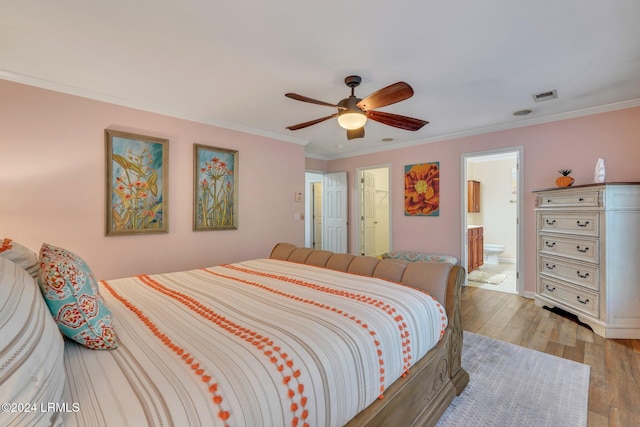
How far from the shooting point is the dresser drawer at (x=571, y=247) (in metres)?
2.77

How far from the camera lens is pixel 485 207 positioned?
6707 millimetres

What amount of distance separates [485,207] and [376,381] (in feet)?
22.1

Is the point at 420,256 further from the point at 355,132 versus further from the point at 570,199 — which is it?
the point at 355,132

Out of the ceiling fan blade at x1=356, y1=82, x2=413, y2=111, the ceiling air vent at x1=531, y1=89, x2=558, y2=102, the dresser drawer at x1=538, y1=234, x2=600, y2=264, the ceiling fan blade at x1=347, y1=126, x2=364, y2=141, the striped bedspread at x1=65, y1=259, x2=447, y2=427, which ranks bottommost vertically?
the striped bedspread at x1=65, y1=259, x2=447, y2=427

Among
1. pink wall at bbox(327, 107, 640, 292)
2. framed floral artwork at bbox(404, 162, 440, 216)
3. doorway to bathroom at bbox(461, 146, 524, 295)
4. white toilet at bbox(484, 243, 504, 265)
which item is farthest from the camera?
white toilet at bbox(484, 243, 504, 265)

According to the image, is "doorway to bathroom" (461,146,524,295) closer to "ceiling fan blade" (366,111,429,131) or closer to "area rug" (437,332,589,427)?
"area rug" (437,332,589,427)

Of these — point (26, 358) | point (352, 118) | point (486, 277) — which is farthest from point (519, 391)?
point (486, 277)

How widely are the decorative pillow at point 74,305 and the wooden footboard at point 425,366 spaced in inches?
38.8

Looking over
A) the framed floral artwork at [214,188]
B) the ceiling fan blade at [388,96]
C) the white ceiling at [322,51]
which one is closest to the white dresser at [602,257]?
the white ceiling at [322,51]

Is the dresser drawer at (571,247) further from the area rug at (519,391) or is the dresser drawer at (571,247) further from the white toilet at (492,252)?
the white toilet at (492,252)

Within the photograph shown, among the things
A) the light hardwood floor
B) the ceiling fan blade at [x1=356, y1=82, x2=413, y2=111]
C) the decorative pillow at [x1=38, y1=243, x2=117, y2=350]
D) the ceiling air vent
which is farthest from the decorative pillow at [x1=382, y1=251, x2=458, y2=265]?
the decorative pillow at [x1=38, y1=243, x2=117, y2=350]

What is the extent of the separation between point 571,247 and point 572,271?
255mm

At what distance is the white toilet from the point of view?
19.9ft

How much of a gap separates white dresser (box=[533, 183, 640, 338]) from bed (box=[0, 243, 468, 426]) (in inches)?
75.3
